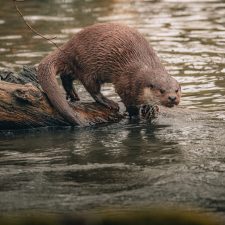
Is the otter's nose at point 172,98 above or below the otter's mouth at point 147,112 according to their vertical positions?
above

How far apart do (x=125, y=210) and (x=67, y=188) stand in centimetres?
56

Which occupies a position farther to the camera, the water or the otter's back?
the otter's back

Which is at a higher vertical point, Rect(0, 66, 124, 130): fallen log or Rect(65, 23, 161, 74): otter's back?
Rect(65, 23, 161, 74): otter's back

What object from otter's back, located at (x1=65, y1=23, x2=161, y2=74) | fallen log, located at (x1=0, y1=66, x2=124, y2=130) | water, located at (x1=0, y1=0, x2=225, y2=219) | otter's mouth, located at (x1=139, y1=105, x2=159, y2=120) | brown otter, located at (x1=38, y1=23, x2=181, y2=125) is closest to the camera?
water, located at (x1=0, y1=0, x2=225, y2=219)

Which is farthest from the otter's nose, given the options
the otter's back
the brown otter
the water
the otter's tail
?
the otter's tail

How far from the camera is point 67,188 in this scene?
309 centimetres

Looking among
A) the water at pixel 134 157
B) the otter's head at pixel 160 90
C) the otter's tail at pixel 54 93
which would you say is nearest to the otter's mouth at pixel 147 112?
the water at pixel 134 157

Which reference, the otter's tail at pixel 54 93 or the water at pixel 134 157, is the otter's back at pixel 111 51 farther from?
the water at pixel 134 157

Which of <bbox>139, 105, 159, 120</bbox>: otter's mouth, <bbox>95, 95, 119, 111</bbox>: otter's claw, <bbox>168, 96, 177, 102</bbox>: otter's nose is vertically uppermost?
<bbox>168, 96, 177, 102</bbox>: otter's nose

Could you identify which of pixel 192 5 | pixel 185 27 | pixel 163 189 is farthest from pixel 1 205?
pixel 192 5

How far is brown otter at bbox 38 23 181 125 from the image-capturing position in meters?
4.73

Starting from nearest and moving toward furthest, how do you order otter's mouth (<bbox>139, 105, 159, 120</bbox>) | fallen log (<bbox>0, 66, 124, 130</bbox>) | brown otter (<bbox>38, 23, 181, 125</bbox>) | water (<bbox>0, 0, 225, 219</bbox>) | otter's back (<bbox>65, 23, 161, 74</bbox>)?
water (<bbox>0, 0, 225, 219</bbox>), fallen log (<bbox>0, 66, 124, 130</bbox>), brown otter (<bbox>38, 23, 181, 125</bbox>), otter's back (<bbox>65, 23, 161, 74</bbox>), otter's mouth (<bbox>139, 105, 159, 120</bbox>)

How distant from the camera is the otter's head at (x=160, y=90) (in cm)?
457

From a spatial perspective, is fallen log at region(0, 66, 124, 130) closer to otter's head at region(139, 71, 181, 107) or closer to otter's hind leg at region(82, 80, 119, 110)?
otter's hind leg at region(82, 80, 119, 110)
